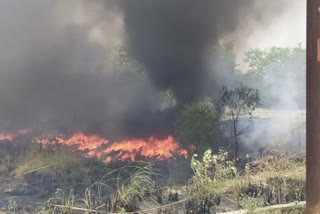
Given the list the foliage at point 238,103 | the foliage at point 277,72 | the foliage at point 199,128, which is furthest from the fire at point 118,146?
the foliage at point 277,72

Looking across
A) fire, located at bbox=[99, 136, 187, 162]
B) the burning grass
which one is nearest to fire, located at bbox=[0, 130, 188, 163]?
fire, located at bbox=[99, 136, 187, 162]

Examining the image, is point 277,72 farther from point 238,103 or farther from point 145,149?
point 145,149

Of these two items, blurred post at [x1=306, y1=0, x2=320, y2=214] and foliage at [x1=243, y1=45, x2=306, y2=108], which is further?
foliage at [x1=243, y1=45, x2=306, y2=108]

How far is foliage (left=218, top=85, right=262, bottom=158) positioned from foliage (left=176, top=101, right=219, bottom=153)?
26.3 inches

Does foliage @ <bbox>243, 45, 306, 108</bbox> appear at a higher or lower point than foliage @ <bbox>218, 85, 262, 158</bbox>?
higher

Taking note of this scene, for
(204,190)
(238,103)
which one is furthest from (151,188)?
(238,103)

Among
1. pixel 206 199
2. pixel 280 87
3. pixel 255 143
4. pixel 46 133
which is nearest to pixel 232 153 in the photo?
pixel 255 143

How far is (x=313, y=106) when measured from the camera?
14.1 ft

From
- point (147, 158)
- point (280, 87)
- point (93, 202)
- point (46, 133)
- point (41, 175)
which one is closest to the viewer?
point (93, 202)

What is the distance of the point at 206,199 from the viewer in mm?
6266

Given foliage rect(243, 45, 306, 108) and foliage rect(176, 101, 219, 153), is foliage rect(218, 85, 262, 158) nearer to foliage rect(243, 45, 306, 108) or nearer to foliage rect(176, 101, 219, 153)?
foliage rect(176, 101, 219, 153)

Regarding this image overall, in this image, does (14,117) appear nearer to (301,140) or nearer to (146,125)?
(146,125)

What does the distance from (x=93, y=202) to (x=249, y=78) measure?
25.2 ft

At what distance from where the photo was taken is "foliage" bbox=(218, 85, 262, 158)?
1078 centimetres
